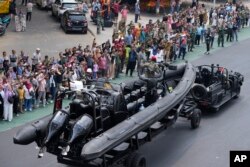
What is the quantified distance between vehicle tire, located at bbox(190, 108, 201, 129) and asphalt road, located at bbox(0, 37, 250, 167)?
6.6 inches

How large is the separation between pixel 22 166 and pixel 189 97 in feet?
21.9

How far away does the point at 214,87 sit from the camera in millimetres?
17891

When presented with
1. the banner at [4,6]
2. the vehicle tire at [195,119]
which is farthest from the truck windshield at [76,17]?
the vehicle tire at [195,119]

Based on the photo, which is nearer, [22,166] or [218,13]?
[22,166]

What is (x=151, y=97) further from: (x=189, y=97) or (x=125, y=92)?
(x=189, y=97)

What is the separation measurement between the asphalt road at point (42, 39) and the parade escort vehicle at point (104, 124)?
1165 centimetres

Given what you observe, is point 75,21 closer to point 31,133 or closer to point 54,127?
point 31,133

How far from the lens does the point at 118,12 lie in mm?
34125

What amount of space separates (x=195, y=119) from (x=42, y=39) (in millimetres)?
14439

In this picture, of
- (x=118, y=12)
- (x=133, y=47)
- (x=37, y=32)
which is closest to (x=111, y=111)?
(x=133, y=47)

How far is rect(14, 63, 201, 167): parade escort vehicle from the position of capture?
38.7 ft

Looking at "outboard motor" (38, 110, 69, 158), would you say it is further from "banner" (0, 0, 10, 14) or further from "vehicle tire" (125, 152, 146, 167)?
"banner" (0, 0, 10, 14)

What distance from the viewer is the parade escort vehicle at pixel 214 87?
17.5 m

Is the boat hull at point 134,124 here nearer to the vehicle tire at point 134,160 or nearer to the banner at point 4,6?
the vehicle tire at point 134,160
